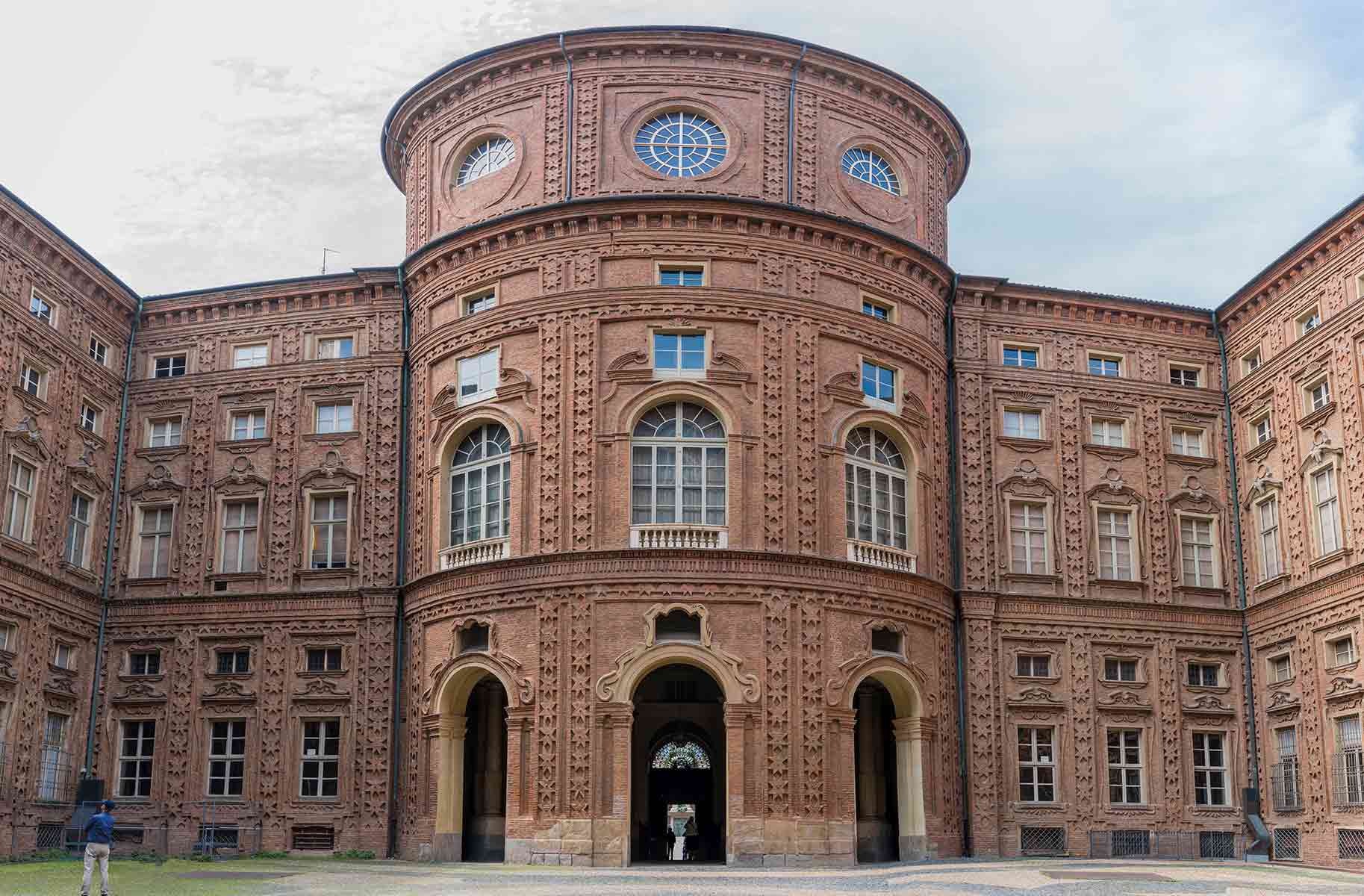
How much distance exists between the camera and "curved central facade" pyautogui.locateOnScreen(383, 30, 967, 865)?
37094 millimetres

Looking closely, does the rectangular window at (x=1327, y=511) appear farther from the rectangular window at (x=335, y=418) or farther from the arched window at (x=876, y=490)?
the rectangular window at (x=335, y=418)

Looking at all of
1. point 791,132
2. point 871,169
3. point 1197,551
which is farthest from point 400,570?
point 1197,551

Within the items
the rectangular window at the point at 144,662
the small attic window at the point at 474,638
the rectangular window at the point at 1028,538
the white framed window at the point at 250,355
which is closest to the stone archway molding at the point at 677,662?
the small attic window at the point at 474,638

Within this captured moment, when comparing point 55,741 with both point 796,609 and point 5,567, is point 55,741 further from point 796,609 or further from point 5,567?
point 796,609

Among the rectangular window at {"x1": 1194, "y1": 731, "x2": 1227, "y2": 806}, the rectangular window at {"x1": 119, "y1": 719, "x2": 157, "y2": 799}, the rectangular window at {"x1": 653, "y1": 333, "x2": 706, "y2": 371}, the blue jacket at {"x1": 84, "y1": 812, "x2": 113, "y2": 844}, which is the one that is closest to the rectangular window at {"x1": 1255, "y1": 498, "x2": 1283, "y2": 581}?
the rectangular window at {"x1": 1194, "y1": 731, "x2": 1227, "y2": 806}

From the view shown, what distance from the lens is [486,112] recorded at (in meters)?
42.8

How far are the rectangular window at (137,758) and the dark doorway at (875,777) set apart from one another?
63.2 feet

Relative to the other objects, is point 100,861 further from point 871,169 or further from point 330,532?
point 871,169

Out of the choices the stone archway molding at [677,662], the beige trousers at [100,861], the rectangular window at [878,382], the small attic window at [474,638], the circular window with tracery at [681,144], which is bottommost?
the beige trousers at [100,861]

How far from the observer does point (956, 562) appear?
43375 millimetres

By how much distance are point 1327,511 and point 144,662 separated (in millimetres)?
32238

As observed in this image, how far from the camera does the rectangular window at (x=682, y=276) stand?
40.1 m

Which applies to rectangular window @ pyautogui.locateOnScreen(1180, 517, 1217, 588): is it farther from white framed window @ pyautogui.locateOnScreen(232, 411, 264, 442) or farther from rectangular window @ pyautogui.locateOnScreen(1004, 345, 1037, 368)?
white framed window @ pyautogui.locateOnScreen(232, 411, 264, 442)

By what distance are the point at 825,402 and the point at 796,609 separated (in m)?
5.47
